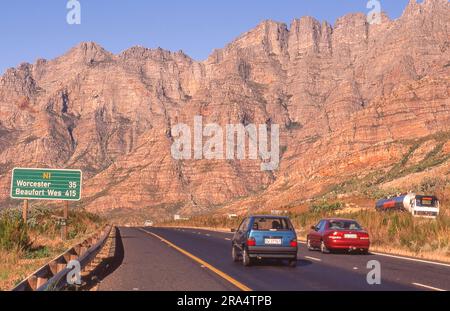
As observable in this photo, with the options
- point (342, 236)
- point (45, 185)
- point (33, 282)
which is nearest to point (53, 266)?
point (33, 282)

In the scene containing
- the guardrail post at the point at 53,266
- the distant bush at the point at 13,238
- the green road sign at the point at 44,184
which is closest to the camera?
the guardrail post at the point at 53,266

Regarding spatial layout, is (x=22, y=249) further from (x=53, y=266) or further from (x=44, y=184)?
(x=44, y=184)

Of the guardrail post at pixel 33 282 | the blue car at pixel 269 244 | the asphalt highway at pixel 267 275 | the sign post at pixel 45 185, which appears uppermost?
the sign post at pixel 45 185

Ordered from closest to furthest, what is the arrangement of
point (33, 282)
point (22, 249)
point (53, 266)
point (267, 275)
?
point (33, 282), point (53, 266), point (267, 275), point (22, 249)

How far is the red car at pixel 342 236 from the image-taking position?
23.0m

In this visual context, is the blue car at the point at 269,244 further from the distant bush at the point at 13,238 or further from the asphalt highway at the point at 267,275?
the distant bush at the point at 13,238

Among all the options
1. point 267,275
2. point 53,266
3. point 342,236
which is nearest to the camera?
point 53,266

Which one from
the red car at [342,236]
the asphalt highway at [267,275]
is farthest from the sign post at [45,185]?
the red car at [342,236]

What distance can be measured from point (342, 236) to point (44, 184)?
15583 millimetres

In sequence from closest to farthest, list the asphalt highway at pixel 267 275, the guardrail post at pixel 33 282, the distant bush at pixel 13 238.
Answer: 1. the guardrail post at pixel 33 282
2. the asphalt highway at pixel 267 275
3. the distant bush at pixel 13 238

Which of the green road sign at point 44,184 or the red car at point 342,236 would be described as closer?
the red car at point 342,236

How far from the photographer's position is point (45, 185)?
101 feet

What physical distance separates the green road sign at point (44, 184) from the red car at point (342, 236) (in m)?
13.3

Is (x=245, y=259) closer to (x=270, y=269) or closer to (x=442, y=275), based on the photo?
(x=270, y=269)
